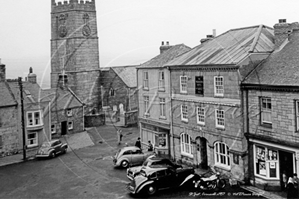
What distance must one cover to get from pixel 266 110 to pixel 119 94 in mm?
38873

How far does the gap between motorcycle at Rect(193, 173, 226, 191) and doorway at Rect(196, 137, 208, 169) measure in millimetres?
4554

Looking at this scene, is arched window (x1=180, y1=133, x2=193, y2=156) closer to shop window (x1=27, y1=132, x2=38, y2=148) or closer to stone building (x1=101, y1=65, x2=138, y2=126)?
shop window (x1=27, y1=132, x2=38, y2=148)

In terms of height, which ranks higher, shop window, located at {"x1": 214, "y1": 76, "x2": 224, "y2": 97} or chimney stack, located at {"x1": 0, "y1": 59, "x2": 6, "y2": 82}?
chimney stack, located at {"x1": 0, "y1": 59, "x2": 6, "y2": 82}

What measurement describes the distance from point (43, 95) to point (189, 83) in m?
20.4

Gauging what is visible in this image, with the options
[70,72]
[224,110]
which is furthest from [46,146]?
[70,72]

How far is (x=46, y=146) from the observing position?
3397cm

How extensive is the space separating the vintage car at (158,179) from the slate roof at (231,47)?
25.5 ft

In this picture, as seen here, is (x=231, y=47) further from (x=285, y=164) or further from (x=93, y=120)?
(x=93, y=120)

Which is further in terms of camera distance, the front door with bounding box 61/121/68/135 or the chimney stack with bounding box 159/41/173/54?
the front door with bounding box 61/121/68/135

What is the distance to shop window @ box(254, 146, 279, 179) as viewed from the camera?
2088 cm

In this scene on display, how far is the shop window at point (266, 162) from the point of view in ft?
68.5

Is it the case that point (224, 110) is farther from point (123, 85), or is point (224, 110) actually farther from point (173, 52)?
point (123, 85)

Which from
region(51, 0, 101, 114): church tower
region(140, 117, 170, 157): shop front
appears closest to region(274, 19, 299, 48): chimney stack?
region(140, 117, 170, 157): shop front

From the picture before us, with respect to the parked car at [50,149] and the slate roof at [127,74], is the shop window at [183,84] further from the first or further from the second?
the slate roof at [127,74]
